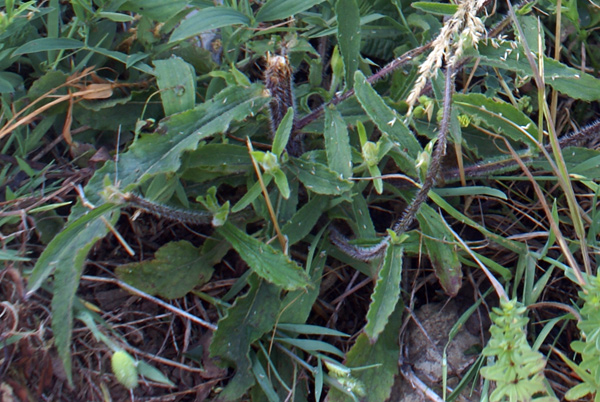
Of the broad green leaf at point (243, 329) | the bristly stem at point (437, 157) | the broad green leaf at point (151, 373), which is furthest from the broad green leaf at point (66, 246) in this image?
the bristly stem at point (437, 157)

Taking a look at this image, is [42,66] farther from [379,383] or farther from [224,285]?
[379,383]

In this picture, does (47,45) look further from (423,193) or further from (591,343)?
(591,343)

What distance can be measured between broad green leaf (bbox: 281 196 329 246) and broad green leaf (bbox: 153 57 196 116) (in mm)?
541

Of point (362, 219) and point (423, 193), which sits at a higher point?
point (423, 193)

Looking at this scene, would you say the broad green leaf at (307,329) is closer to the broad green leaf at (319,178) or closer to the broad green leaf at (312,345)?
the broad green leaf at (312,345)

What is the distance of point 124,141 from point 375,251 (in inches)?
42.5

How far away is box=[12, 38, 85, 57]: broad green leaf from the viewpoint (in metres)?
2.08

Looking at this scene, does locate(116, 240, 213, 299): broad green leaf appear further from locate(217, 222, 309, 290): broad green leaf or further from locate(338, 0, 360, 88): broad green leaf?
locate(338, 0, 360, 88): broad green leaf

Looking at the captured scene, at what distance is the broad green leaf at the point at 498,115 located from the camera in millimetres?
2008

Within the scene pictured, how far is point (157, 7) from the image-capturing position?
219 centimetres

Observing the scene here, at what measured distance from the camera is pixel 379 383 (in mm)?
1887

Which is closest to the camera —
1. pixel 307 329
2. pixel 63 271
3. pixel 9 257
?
pixel 63 271

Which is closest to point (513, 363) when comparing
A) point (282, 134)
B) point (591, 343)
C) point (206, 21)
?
point (591, 343)

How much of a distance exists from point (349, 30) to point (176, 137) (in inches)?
30.4
